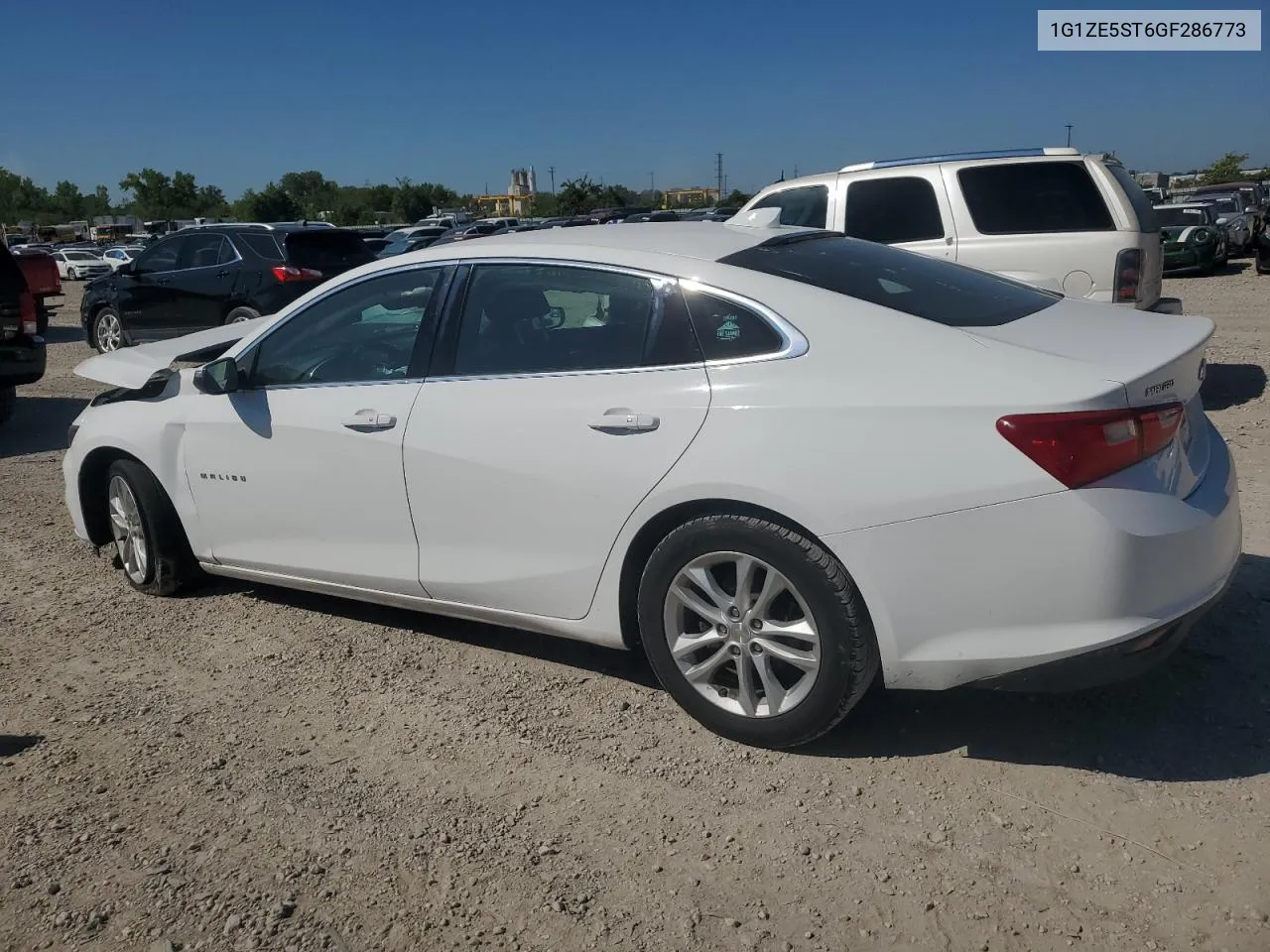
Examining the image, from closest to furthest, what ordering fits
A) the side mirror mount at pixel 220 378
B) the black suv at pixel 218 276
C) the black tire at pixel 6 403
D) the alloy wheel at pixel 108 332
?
the side mirror mount at pixel 220 378, the black tire at pixel 6 403, the black suv at pixel 218 276, the alloy wheel at pixel 108 332

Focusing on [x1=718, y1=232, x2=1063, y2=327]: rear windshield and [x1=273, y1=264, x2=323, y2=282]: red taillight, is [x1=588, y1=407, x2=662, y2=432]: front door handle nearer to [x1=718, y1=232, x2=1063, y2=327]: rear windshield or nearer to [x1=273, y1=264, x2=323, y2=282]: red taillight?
[x1=718, y1=232, x2=1063, y2=327]: rear windshield

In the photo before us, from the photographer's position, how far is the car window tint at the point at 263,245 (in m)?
12.8

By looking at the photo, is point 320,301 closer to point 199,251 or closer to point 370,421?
point 370,421

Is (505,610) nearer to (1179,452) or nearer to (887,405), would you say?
(887,405)

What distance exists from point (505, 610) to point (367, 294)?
1426mm

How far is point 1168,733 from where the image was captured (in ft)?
11.2

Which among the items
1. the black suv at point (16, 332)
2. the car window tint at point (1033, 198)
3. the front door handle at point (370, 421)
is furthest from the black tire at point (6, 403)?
the car window tint at point (1033, 198)

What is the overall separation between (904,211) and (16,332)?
24.5ft

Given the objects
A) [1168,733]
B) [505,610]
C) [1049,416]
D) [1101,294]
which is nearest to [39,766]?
[505,610]

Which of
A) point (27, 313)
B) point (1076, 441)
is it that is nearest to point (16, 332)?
point (27, 313)

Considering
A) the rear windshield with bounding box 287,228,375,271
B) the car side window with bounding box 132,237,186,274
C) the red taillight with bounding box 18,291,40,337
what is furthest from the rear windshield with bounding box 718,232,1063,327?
the car side window with bounding box 132,237,186,274

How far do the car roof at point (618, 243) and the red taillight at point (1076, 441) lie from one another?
1.24 m

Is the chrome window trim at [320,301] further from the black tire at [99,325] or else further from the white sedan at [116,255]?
the white sedan at [116,255]

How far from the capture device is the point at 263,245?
13.0m
